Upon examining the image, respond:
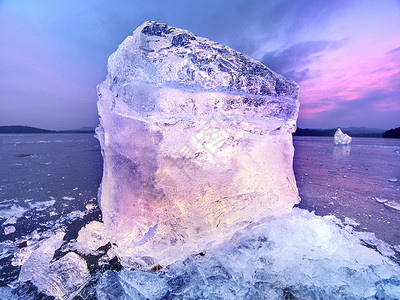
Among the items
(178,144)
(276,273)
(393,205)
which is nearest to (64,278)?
(178,144)

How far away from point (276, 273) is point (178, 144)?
3.91ft

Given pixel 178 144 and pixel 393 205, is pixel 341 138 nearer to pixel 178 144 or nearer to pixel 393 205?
pixel 393 205

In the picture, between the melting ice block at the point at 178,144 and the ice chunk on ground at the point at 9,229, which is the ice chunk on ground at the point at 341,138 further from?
the ice chunk on ground at the point at 9,229

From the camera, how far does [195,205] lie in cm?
165

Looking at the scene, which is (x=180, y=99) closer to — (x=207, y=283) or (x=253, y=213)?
(x=253, y=213)

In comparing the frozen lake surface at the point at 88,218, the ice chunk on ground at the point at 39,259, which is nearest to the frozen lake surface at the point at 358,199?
the frozen lake surface at the point at 88,218

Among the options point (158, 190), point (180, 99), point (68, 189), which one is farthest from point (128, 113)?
point (68, 189)

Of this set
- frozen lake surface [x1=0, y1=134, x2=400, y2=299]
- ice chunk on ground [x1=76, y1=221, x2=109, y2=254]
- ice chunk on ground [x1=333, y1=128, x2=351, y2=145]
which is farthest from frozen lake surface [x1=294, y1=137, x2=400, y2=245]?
ice chunk on ground [x1=333, y1=128, x2=351, y2=145]

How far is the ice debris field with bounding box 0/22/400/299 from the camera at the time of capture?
1.31 metres

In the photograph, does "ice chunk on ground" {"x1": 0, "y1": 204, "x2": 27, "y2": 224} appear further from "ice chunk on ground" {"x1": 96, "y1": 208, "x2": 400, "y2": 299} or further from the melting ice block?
"ice chunk on ground" {"x1": 96, "y1": 208, "x2": 400, "y2": 299}

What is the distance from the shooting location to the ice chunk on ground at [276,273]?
4.02ft

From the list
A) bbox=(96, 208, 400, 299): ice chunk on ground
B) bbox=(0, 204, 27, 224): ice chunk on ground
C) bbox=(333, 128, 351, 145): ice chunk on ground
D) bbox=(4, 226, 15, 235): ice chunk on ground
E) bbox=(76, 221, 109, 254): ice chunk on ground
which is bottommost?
bbox=(4, 226, 15, 235): ice chunk on ground

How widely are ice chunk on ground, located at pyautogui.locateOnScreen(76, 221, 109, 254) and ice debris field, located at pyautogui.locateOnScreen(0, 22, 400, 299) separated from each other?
0.02 m

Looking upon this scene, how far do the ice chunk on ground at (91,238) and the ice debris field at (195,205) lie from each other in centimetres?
2
